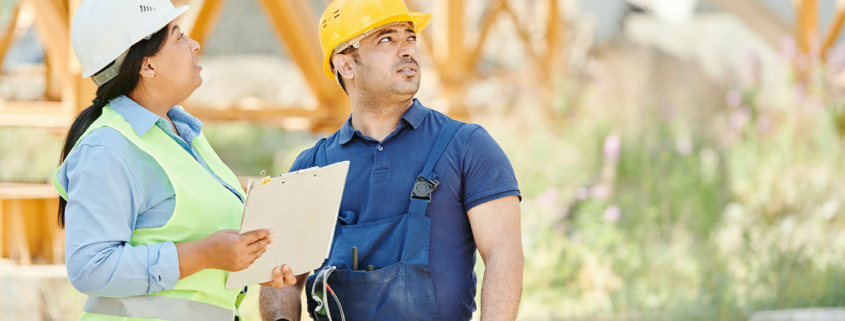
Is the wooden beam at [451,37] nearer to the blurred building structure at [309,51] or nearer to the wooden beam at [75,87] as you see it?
the blurred building structure at [309,51]

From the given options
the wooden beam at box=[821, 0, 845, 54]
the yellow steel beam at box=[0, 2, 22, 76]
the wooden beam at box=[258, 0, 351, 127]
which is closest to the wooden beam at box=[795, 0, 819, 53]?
the wooden beam at box=[821, 0, 845, 54]

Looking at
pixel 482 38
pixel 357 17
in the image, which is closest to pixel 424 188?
pixel 357 17

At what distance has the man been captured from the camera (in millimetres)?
2057

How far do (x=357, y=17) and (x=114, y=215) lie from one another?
939mm

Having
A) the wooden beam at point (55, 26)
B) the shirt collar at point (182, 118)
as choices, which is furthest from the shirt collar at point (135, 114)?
the wooden beam at point (55, 26)

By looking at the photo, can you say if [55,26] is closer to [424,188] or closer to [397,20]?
[397,20]

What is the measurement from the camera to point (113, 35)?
1783mm

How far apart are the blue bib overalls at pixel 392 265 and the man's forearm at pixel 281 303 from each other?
183 millimetres

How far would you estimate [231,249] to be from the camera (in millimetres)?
1710

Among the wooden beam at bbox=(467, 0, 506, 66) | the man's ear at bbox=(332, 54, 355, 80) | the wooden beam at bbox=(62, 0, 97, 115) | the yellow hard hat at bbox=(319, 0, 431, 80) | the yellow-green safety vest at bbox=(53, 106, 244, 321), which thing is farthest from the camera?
the wooden beam at bbox=(467, 0, 506, 66)

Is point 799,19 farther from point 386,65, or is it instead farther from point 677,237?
point 386,65

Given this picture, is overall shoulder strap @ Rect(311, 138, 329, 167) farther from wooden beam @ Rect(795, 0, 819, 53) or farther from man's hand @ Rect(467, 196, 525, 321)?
wooden beam @ Rect(795, 0, 819, 53)

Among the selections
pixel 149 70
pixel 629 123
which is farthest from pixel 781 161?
pixel 149 70

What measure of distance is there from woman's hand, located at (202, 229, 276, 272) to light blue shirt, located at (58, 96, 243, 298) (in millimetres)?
83
